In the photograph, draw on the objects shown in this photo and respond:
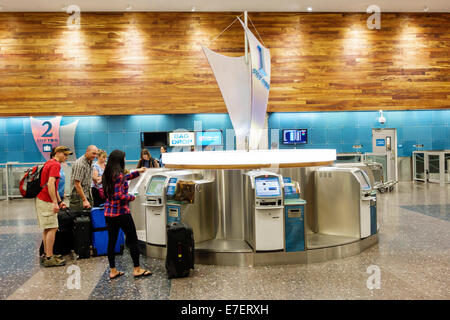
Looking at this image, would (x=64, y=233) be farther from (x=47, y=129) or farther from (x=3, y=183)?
(x=47, y=129)

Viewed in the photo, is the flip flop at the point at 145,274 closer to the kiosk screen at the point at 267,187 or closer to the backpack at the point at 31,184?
the kiosk screen at the point at 267,187

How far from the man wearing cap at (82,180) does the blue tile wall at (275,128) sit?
6.97m

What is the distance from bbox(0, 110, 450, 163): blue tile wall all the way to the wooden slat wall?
16.8 inches

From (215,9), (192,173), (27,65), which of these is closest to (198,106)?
(215,9)

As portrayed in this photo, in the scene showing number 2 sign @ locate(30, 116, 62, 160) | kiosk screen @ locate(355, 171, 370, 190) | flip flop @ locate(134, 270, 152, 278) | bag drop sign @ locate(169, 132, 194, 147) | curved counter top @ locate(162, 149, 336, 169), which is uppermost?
number 2 sign @ locate(30, 116, 62, 160)

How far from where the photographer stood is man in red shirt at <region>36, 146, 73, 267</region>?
175 inches

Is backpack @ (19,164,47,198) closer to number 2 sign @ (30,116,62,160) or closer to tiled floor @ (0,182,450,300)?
tiled floor @ (0,182,450,300)

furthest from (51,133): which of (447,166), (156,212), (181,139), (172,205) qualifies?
(447,166)

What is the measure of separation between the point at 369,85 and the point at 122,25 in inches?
323

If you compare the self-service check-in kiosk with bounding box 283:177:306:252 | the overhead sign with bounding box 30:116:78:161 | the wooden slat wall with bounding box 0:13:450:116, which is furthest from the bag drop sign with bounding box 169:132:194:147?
the self-service check-in kiosk with bounding box 283:177:306:252

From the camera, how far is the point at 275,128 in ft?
41.3

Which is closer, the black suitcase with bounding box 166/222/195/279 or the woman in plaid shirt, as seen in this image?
the woman in plaid shirt

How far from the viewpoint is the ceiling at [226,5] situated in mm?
11320

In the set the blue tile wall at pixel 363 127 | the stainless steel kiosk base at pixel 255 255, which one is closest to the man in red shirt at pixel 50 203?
the stainless steel kiosk base at pixel 255 255
